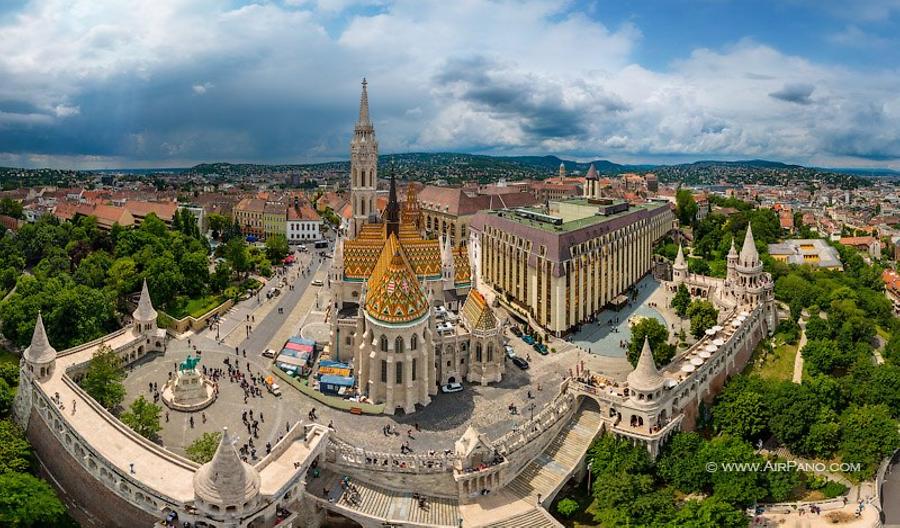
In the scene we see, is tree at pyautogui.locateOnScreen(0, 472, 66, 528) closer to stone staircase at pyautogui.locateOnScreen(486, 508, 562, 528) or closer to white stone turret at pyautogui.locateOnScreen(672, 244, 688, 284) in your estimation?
stone staircase at pyautogui.locateOnScreen(486, 508, 562, 528)

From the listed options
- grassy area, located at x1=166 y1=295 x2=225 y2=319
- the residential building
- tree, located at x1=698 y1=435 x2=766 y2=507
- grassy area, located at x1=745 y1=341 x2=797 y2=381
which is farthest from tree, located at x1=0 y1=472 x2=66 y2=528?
the residential building

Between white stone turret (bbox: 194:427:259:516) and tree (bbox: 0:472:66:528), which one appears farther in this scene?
tree (bbox: 0:472:66:528)

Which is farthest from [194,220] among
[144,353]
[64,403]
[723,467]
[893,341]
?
[893,341]

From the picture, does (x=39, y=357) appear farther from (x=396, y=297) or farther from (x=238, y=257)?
(x=238, y=257)

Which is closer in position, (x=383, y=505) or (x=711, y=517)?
(x=711, y=517)

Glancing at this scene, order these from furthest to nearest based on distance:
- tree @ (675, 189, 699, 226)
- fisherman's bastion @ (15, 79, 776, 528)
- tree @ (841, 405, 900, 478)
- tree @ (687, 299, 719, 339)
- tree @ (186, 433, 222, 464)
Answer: tree @ (675, 189, 699, 226), tree @ (687, 299, 719, 339), tree @ (841, 405, 900, 478), tree @ (186, 433, 222, 464), fisherman's bastion @ (15, 79, 776, 528)

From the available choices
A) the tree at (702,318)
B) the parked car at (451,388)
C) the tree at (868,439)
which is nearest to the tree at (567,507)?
the parked car at (451,388)

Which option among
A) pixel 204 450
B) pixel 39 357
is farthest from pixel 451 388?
pixel 39 357

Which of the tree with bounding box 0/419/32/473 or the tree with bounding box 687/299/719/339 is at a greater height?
the tree with bounding box 687/299/719/339
